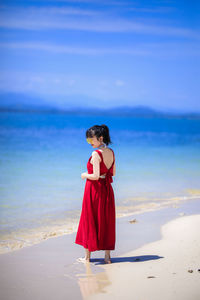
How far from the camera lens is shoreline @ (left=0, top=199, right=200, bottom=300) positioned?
3273 millimetres

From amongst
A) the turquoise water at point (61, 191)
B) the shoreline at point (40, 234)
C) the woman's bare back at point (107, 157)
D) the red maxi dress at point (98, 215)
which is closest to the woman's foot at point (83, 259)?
the red maxi dress at point (98, 215)

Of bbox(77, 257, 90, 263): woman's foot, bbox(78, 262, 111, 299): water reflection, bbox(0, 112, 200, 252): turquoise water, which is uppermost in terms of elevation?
bbox(0, 112, 200, 252): turquoise water

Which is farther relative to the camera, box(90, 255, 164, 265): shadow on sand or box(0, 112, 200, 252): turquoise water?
box(0, 112, 200, 252): turquoise water

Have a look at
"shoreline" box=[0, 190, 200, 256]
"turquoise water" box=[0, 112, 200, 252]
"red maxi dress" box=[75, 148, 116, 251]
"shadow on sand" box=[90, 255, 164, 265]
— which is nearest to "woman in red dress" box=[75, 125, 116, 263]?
"red maxi dress" box=[75, 148, 116, 251]

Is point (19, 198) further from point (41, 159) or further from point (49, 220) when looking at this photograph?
point (41, 159)

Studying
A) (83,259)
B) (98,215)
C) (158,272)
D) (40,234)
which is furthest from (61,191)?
(158,272)

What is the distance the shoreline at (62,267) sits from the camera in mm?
3273

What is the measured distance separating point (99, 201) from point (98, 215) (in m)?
0.12

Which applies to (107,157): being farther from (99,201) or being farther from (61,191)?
(61,191)

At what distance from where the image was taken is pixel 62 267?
3.82 metres

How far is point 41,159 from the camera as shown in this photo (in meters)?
14.5

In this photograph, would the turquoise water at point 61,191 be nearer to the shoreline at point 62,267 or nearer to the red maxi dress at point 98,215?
the shoreline at point 62,267

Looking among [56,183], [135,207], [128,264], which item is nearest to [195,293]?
[128,264]

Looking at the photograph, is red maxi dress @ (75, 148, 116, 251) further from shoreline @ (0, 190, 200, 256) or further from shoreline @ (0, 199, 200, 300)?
shoreline @ (0, 190, 200, 256)
